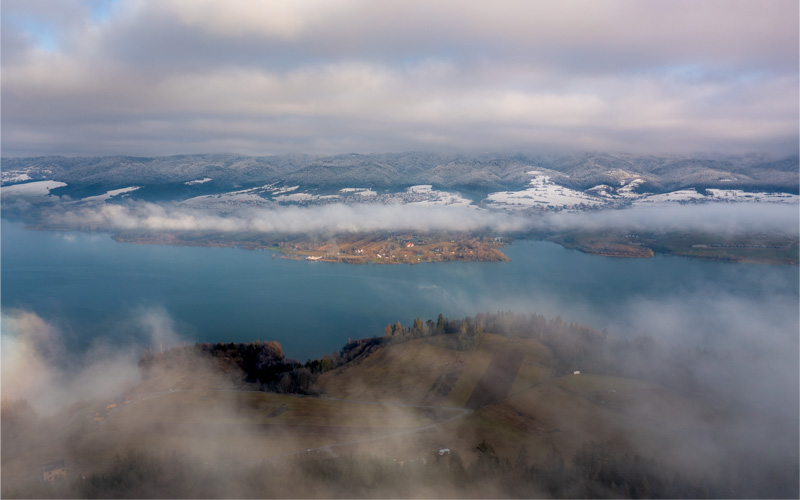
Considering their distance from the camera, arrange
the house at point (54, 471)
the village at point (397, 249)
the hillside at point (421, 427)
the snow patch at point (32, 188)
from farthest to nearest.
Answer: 1. the snow patch at point (32, 188)
2. the village at point (397, 249)
3. the hillside at point (421, 427)
4. the house at point (54, 471)

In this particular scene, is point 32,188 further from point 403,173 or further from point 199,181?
point 403,173

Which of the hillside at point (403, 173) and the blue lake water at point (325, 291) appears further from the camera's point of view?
the hillside at point (403, 173)

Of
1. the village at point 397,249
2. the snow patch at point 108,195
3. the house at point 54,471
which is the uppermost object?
the snow patch at point 108,195

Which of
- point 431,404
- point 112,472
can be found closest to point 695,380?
point 431,404

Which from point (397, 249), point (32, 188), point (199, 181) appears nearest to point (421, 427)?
point (397, 249)

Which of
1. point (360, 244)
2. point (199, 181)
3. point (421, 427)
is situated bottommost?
point (421, 427)

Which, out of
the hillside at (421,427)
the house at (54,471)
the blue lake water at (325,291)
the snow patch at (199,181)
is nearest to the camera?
the house at (54,471)

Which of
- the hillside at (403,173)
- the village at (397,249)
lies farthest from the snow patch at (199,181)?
the village at (397,249)

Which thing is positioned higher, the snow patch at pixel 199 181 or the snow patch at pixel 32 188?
the snow patch at pixel 199 181

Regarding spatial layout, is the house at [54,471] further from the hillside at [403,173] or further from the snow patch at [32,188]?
the hillside at [403,173]
